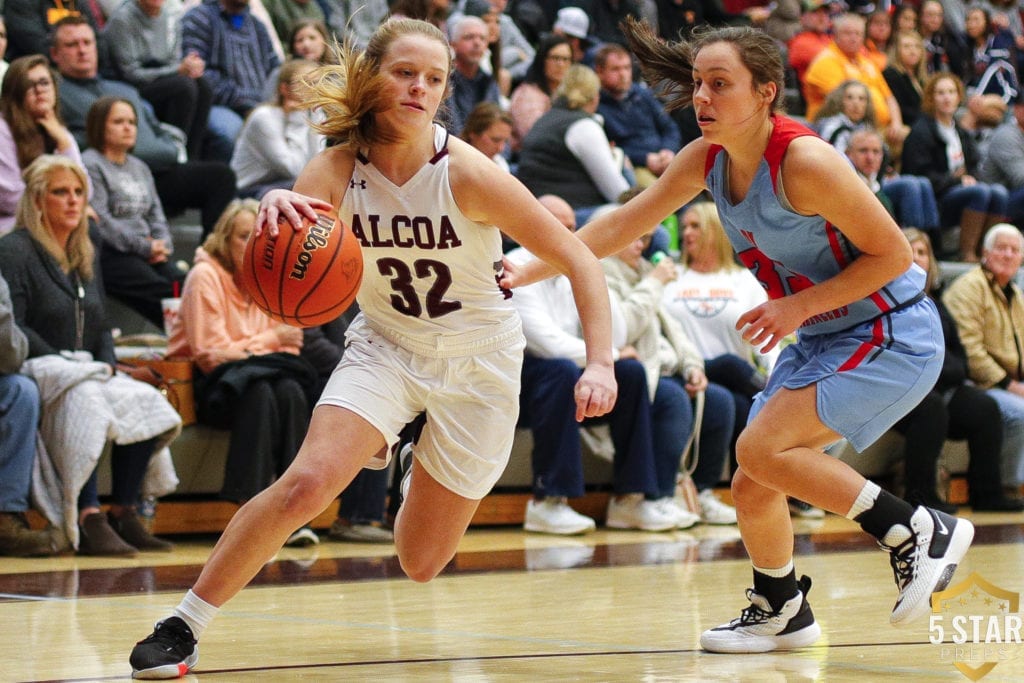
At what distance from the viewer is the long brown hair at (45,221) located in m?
6.59

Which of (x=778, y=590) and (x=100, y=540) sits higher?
(x=778, y=590)

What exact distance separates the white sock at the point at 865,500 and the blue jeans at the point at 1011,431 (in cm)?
541

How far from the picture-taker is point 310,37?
9547 mm

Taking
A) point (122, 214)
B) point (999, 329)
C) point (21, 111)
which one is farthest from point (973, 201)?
point (21, 111)

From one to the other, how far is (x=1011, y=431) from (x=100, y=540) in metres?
5.63

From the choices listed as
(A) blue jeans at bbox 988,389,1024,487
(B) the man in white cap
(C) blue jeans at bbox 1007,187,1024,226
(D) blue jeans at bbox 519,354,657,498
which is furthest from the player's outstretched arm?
(C) blue jeans at bbox 1007,187,1024,226

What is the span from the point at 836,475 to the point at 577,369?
359cm

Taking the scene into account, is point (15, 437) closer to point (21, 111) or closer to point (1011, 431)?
point (21, 111)

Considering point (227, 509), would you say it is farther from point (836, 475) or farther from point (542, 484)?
point (836, 475)

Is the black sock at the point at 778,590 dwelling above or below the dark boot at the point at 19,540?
above

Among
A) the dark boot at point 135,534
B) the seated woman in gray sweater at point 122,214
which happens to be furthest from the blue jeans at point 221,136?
the dark boot at point 135,534

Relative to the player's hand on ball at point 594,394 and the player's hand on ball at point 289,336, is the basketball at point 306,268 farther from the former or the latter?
the player's hand on ball at point 289,336

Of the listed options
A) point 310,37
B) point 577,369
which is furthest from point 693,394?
point 310,37

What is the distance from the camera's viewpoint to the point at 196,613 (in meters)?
3.64
